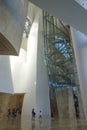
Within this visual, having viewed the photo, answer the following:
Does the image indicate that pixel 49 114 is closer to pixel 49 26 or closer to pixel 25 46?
pixel 49 26

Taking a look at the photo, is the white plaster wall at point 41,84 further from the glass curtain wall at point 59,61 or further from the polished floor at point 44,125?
the polished floor at point 44,125

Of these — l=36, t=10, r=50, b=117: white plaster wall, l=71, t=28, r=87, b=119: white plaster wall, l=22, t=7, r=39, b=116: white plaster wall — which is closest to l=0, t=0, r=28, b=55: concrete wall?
l=71, t=28, r=87, b=119: white plaster wall

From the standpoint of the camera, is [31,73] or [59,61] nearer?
[59,61]

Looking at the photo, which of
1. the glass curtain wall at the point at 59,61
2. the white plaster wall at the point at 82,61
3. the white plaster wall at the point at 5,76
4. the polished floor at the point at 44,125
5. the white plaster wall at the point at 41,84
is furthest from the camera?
the white plaster wall at the point at 41,84

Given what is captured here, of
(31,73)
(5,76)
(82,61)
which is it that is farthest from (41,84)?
(82,61)

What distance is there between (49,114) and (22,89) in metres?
6.19

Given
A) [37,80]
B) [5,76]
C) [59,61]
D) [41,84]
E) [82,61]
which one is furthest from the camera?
[41,84]

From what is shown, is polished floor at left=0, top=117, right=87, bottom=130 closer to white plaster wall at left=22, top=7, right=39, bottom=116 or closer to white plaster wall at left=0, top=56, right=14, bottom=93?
white plaster wall at left=0, top=56, right=14, bottom=93

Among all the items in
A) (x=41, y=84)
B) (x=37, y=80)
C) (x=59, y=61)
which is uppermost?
(x=59, y=61)

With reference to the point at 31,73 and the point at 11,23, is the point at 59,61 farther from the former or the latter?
the point at 11,23

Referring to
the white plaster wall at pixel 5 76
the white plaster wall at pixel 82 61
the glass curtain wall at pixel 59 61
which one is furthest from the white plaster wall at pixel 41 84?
the white plaster wall at pixel 82 61

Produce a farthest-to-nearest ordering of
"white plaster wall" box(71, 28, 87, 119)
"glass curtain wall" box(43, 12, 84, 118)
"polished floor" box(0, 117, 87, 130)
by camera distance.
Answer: "glass curtain wall" box(43, 12, 84, 118)
"white plaster wall" box(71, 28, 87, 119)
"polished floor" box(0, 117, 87, 130)

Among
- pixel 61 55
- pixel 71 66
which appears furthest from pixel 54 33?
pixel 71 66

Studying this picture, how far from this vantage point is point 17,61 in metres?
31.4
